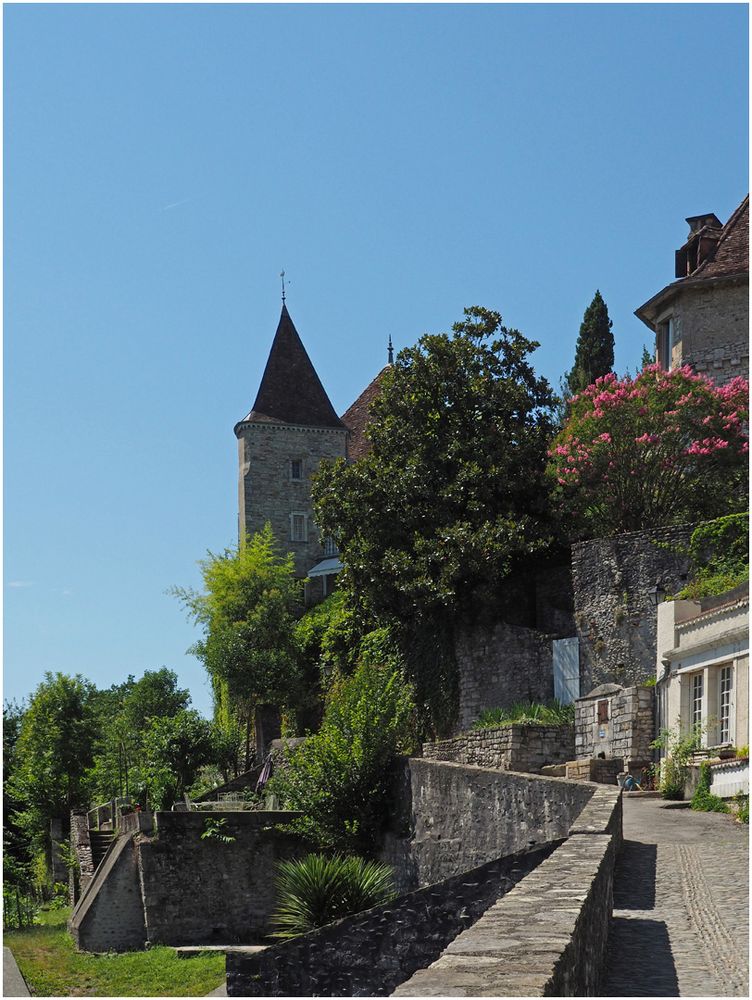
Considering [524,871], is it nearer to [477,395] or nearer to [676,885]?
[676,885]

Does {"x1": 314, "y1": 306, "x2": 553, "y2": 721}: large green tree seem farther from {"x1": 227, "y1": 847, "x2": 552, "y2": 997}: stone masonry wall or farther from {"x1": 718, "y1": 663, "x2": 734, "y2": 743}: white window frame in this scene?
{"x1": 227, "y1": 847, "x2": 552, "y2": 997}: stone masonry wall

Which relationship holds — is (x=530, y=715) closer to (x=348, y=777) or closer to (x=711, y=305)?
(x=348, y=777)

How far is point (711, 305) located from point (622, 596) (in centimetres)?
1147

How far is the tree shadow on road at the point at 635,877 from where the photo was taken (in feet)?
34.8

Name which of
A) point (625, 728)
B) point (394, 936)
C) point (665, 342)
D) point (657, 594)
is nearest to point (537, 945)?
point (394, 936)

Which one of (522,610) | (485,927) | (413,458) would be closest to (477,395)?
(413,458)

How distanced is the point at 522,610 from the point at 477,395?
4991 mm

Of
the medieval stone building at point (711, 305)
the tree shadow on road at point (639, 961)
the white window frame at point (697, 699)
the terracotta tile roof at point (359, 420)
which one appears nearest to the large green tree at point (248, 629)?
the terracotta tile roof at point (359, 420)

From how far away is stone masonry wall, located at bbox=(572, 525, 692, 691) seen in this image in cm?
2744

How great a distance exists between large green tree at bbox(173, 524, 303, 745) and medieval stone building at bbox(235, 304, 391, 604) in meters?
3.37

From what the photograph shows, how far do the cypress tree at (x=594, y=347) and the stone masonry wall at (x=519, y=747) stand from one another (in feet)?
88.1

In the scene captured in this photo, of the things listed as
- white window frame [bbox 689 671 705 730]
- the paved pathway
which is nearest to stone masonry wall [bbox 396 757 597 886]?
the paved pathway

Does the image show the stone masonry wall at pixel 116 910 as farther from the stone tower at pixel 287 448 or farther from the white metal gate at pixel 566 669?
the stone tower at pixel 287 448

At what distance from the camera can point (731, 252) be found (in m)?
37.1
